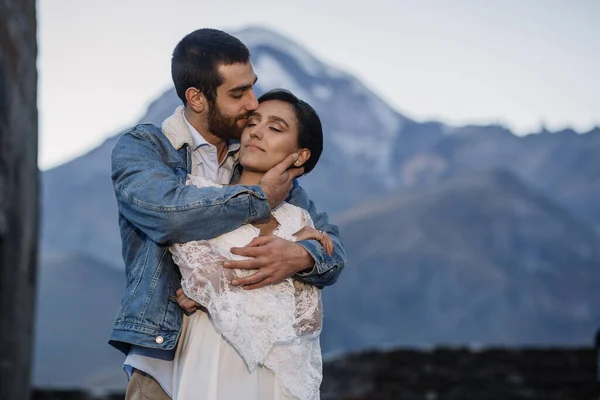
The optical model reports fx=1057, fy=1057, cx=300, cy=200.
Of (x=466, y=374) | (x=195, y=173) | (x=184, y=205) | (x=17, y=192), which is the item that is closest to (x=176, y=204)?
(x=184, y=205)

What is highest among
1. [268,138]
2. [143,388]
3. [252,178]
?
[268,138]

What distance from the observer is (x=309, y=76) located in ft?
154

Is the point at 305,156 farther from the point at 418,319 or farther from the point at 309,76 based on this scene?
the point at 309,76

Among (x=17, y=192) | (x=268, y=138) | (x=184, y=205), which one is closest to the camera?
(x=184, y=205)

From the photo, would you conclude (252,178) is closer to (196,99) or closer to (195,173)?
(195,173)

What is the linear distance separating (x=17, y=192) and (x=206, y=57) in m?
3.57

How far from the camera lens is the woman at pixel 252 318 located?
2678 mm

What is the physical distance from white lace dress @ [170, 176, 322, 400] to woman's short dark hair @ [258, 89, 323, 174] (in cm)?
31

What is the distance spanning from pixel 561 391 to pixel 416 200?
130 ft

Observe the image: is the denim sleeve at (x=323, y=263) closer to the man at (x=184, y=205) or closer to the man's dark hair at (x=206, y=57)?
the man at (x=184, y=205)

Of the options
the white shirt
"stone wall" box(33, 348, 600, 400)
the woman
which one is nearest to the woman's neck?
the woman

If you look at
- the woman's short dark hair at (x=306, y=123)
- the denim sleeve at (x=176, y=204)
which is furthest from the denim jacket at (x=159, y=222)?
the woman's short dark hair at (x=306, y=123)

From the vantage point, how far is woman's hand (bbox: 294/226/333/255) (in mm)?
2887

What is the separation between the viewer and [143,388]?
276 cm
